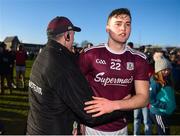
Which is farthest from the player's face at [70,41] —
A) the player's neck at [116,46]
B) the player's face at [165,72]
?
the player's face at [165,72]

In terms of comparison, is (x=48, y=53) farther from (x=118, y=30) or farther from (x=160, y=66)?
(x=160, y=66)

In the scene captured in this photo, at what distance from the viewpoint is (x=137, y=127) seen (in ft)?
25.1

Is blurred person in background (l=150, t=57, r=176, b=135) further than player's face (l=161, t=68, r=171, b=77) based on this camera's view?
No

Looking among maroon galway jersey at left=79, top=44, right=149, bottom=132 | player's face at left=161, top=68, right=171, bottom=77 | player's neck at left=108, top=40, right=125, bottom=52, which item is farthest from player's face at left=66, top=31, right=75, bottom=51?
player's face at left=161, top=68, right=171, bottom=77

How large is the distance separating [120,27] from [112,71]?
1.47ft

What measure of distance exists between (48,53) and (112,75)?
2.67ft

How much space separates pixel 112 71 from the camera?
3.32 metres

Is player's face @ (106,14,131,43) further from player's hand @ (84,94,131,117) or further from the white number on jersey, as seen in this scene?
player's hand @ (84,94,131,117)

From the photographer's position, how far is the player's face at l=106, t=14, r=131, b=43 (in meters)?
3.20

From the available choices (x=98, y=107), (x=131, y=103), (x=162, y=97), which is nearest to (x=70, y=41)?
(x=98, y=107)

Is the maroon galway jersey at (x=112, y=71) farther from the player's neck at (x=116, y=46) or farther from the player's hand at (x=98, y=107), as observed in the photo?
the player's hand at (x=98, y=107)

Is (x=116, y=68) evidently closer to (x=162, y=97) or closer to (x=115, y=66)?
(x=115, y=66)

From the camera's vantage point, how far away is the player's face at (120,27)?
320 centimetres

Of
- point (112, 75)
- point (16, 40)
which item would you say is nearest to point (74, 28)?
point (112, 75)
